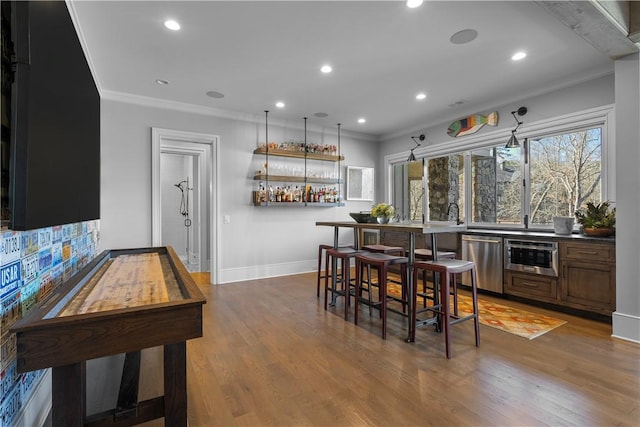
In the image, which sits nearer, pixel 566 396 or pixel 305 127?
pixel 566 396

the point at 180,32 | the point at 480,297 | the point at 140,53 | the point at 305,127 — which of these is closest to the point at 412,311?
the point at 480,297

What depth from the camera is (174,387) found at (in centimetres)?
131

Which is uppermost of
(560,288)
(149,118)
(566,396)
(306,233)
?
(149,118)

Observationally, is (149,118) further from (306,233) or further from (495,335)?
(495,335)

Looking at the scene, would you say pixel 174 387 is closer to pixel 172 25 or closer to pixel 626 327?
pixel 172 25

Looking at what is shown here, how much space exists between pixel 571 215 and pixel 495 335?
7.05ft

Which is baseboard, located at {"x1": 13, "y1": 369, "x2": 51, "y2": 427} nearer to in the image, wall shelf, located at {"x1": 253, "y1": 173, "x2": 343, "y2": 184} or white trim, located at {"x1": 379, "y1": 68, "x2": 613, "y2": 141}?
wall shelf, located at {"x1": 253, "y1": 173, "x2": 343, "y2": 184}

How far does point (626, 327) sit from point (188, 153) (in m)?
6.02

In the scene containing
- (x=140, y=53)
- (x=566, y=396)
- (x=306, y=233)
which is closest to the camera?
(x=566, y=396)

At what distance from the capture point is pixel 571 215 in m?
3.80

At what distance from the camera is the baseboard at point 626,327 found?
263 centimetres

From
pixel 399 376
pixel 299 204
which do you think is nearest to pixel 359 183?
pixel 299 204

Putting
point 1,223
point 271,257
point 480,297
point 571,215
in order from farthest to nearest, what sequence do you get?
point 271,257
point 480,297
point 571,215
point 1,223

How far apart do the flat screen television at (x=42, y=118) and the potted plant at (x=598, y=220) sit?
4.59m
